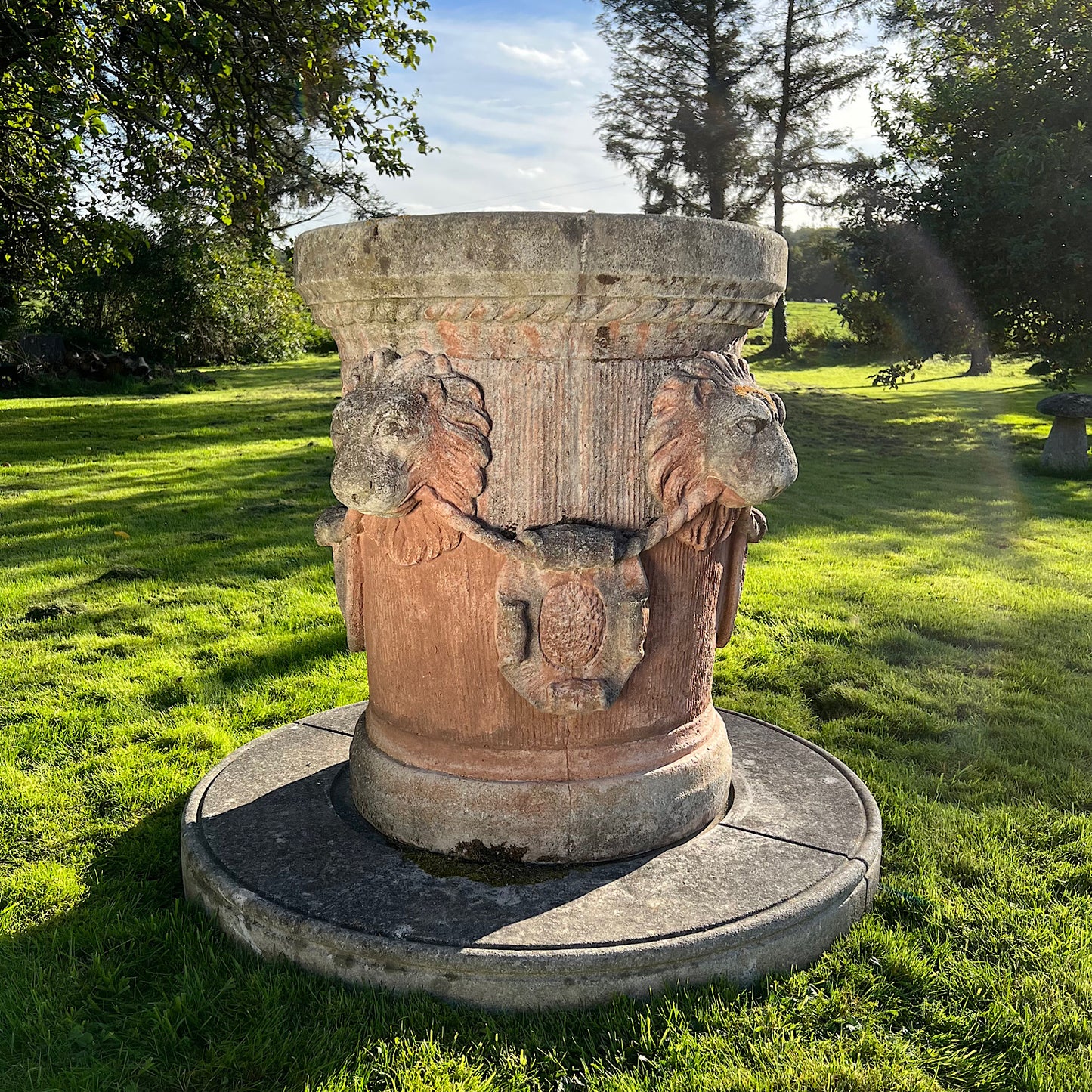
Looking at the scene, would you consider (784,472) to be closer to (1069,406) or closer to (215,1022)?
(215,1022)

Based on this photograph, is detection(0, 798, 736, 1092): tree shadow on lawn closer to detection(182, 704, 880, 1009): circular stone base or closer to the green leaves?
detection(182, 704, 880, 1009): circular stone base

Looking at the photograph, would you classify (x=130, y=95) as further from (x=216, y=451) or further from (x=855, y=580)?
(x=855, y=580)

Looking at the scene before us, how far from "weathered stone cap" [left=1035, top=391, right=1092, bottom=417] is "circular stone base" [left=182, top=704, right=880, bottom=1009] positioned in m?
8.56

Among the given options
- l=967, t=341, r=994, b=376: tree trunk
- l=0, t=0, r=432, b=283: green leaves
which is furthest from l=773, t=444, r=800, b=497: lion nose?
l=967, t=341, r=994, b=376: tree trunk

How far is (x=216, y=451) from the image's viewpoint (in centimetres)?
1014

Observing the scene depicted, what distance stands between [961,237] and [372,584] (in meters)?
11.8

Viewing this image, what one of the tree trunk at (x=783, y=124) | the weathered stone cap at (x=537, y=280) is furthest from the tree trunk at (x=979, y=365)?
the weathered stone cap at (x=537, y=280)

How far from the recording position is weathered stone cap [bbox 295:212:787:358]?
215cm

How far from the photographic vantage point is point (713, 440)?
2.41 meters

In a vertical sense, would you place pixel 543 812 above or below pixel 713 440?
below

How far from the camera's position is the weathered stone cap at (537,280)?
2148 millimetres

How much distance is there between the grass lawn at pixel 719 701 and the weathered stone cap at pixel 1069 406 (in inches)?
76.7

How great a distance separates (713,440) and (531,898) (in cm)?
Result: 128

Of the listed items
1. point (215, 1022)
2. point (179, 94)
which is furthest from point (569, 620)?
point (179, 94)
